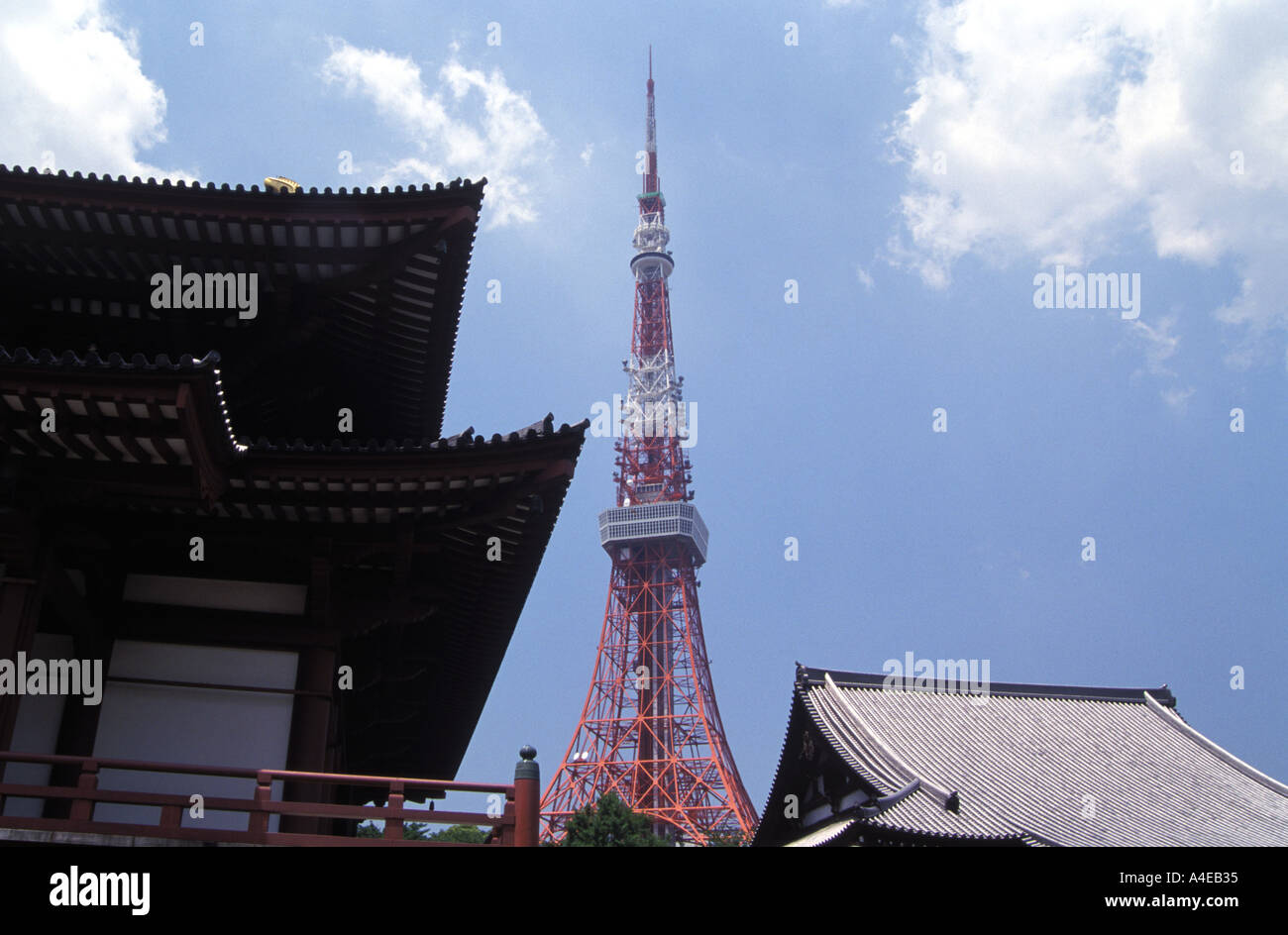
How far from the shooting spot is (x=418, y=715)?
49.9 ft

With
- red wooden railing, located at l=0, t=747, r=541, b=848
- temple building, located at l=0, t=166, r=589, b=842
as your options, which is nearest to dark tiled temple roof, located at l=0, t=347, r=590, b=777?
temple building, located at l=0, t=166, r=589, b=842

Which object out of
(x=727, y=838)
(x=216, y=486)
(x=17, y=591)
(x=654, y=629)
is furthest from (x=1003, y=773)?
(x=654, y=629)

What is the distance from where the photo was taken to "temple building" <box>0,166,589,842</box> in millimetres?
7684

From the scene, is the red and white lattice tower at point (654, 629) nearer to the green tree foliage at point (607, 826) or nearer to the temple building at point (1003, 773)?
the green tree foliage at point (607, 826)

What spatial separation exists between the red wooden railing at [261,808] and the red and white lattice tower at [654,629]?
2190 inches

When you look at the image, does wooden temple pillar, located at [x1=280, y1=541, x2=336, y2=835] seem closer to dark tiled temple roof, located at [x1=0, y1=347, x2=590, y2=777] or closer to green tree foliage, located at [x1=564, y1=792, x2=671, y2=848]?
dark tiled temple roof, located at [x1=0, y1=347, x2=590, y2=777]

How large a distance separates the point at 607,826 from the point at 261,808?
4125 centimetres

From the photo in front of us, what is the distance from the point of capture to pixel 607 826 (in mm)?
46000

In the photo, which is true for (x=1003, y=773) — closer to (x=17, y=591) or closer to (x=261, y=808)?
(x=261, y=808)

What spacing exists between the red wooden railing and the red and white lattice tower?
55.6 metres

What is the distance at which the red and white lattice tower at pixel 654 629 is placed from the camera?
6825 cm

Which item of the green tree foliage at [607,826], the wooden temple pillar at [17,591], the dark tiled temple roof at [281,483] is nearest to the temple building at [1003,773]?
the dark tiled temple roof at [281,483]
